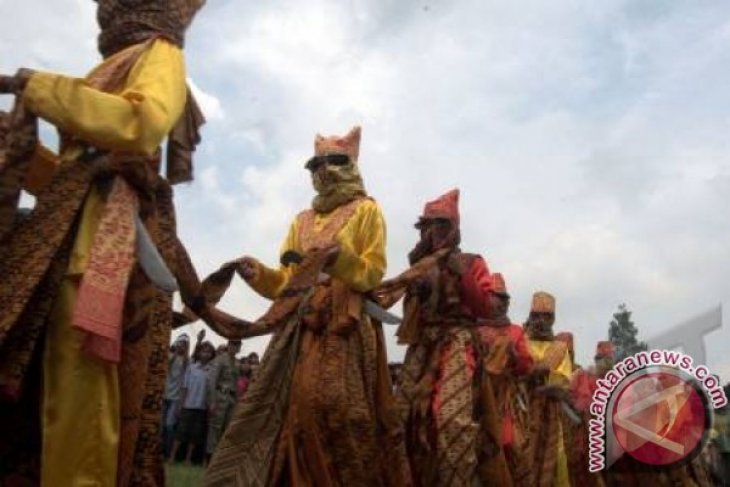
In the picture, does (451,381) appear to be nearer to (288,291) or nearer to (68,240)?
(288,291)

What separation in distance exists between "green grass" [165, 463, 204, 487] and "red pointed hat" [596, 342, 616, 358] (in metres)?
6.22

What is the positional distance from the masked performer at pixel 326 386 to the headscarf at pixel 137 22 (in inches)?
74.4

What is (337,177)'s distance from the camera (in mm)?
5719

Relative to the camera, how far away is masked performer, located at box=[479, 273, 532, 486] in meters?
7.52

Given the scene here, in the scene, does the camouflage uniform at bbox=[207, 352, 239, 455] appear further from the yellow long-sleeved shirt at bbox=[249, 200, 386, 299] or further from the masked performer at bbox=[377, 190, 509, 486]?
the yellow long-sleeved shirt at bbox=[249, 200, 386, 299]

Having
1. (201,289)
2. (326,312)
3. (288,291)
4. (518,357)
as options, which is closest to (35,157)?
(201,289)

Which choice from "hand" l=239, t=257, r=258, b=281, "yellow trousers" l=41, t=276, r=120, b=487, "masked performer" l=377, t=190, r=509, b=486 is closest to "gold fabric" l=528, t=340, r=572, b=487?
"masked performer" l=377, t=190, r=509, b=486

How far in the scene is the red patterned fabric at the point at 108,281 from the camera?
8.13 ft

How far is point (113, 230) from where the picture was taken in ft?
8.67

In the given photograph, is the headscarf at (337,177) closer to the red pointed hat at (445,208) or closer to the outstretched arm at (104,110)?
the red pointed hat at (445,208)

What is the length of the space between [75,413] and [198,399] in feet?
32.5

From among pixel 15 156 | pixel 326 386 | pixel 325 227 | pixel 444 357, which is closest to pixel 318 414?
pixel 326 386

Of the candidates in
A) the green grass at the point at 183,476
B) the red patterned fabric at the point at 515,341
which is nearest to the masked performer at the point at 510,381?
the red patterned fabric at the point at 515,341

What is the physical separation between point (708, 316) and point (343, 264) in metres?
4.14
